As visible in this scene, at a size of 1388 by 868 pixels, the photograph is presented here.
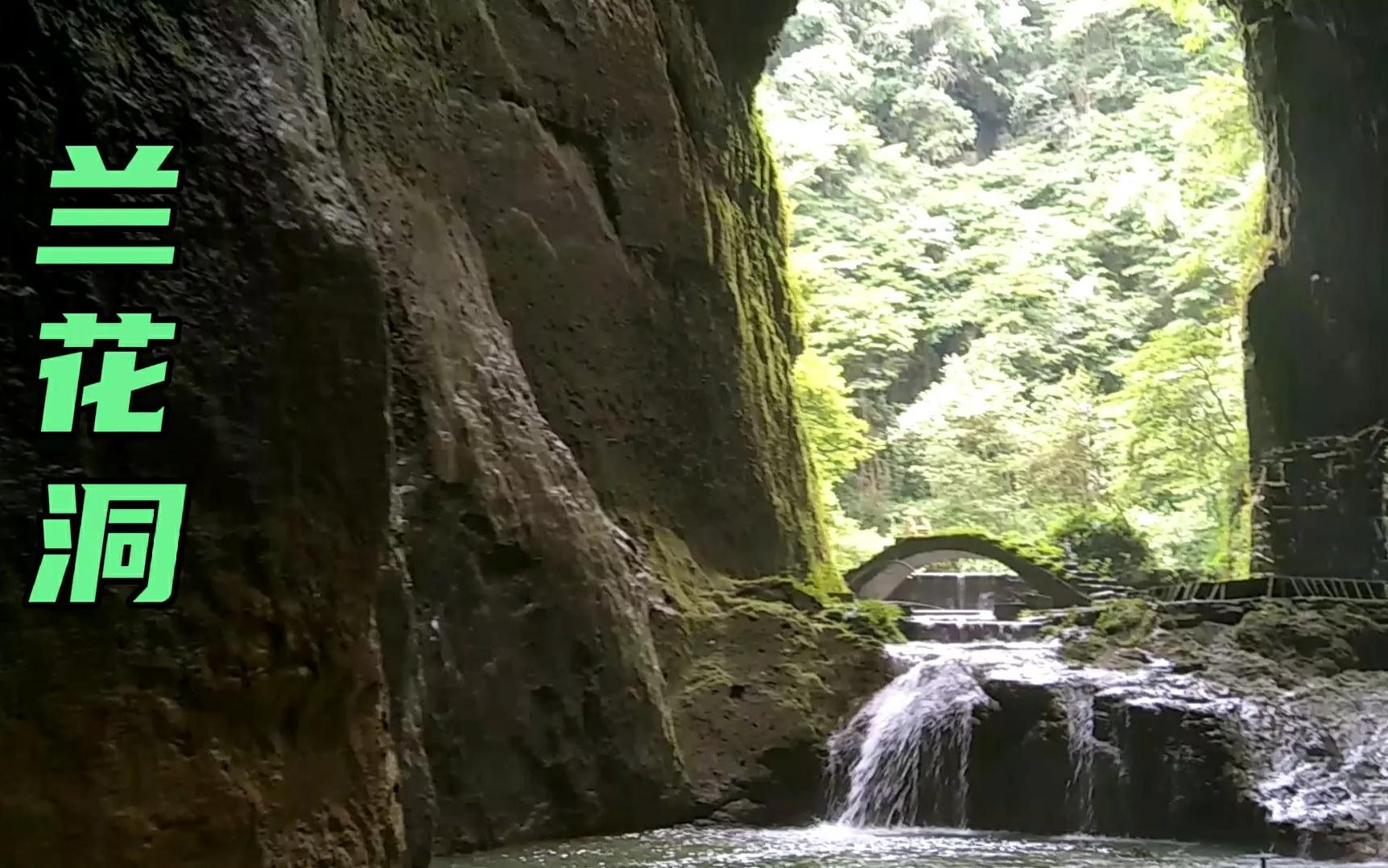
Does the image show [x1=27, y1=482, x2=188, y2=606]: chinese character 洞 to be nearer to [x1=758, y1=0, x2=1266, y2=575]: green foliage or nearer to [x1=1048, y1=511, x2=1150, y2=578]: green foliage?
[x1=1048, y1=511, x2=1150, y2=578]: green foliage

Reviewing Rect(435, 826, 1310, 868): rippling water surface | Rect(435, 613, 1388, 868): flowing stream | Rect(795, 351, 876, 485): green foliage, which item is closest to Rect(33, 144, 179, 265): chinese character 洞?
Rect(435, 826, 1310, 868): rippling water surface

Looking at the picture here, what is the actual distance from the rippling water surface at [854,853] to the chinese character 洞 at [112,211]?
10.3 feet

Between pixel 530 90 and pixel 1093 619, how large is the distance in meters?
6.05

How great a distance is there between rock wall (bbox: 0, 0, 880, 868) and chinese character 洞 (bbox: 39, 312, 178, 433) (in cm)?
5

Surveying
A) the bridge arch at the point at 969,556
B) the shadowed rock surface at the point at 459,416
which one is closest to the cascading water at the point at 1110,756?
the shadowed rock surface at the point at 459,416

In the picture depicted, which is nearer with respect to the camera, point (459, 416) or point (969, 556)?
point (459, 416)

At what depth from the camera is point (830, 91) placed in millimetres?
27047

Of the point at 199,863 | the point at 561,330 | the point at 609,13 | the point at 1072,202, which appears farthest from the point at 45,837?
the point at 1072,202

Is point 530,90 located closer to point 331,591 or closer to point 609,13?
point 609,13

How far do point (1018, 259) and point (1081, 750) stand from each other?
61.6 feet

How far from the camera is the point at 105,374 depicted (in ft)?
10.9

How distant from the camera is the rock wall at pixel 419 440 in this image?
10.9 ft

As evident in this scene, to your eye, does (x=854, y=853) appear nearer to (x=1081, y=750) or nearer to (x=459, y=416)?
(x=1081, y=750)

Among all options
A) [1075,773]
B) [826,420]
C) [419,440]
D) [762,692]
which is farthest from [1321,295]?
[419,440]
